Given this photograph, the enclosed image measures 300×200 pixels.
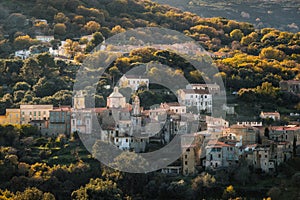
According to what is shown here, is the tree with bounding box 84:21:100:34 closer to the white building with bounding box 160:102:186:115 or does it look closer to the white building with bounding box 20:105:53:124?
the white building with bounding box 20:105:53:124

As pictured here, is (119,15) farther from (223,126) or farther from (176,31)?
(223,126)

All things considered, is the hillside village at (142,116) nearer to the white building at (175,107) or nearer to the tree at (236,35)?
the white building at (175,107)

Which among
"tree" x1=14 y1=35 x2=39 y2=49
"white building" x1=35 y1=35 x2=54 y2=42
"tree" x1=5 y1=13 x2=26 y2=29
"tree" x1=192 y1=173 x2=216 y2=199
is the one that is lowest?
"tree" x1=192 y1=173 x2=216 y2=199

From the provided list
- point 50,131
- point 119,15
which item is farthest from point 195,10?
point 50,131

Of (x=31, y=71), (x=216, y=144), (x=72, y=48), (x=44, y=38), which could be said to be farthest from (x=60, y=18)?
(x=216, y=144)

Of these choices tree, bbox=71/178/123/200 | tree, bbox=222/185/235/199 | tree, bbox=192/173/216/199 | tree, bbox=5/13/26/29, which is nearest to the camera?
tree, bbox=222/185/235/199

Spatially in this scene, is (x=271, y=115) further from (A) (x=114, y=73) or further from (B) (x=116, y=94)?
(A) (x=114, y=73)

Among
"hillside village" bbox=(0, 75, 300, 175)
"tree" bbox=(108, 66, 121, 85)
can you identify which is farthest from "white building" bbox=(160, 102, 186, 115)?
"tree" bbox=(108, 66, 121, 85)
